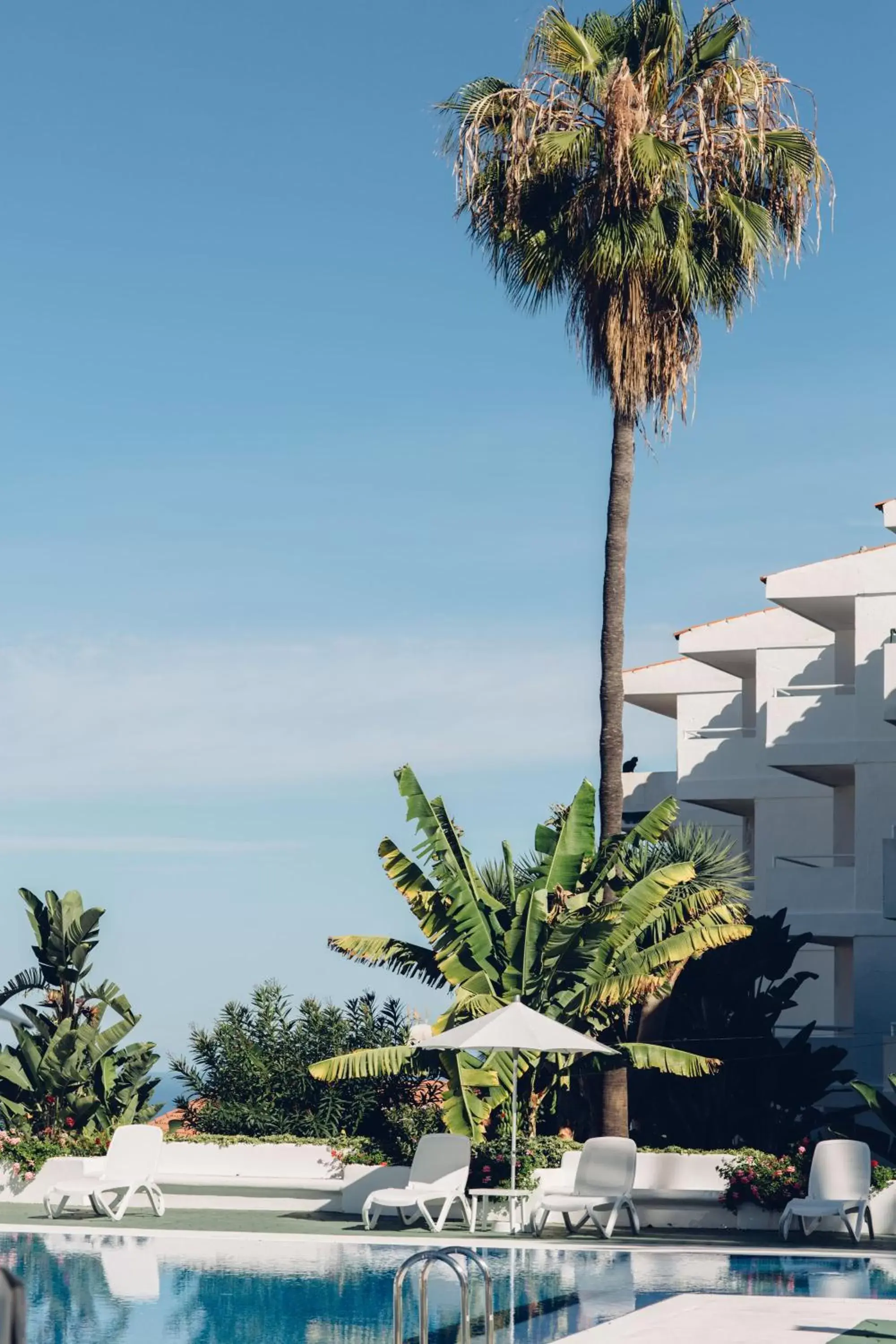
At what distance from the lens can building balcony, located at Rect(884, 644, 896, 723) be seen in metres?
31.1

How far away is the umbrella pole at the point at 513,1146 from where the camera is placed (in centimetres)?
1977

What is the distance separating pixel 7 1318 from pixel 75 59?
17415 mm

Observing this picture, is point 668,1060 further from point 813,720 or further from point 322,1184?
point 813,720

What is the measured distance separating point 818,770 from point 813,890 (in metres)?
2.72

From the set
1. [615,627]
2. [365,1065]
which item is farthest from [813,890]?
[365,1065]

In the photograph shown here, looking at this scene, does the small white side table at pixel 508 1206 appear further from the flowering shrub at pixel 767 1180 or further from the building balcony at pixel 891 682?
the building balcony at pixel 891 682

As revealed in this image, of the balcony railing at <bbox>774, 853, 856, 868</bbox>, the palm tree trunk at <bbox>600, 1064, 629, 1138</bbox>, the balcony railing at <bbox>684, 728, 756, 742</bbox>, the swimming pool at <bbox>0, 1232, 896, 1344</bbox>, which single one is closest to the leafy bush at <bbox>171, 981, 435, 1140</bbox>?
the palm tree trunk at <bbox>600, 1064, 629, 1138</bbox>

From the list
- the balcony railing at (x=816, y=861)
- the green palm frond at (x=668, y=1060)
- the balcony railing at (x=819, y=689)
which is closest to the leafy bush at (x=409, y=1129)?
the green palm frond at (x=668, y=1060)

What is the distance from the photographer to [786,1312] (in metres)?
14.3

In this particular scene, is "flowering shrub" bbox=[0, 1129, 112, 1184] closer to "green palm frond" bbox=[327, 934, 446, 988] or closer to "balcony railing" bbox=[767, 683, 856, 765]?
"green palm frond" bbox=[327, 934, 446, 988]

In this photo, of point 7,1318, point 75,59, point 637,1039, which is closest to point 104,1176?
point 637,1039

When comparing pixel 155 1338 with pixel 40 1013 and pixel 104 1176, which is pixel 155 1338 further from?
pixel 40 1013

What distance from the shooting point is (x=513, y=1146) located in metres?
19.6

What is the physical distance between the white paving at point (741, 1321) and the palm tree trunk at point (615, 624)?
9965mm
